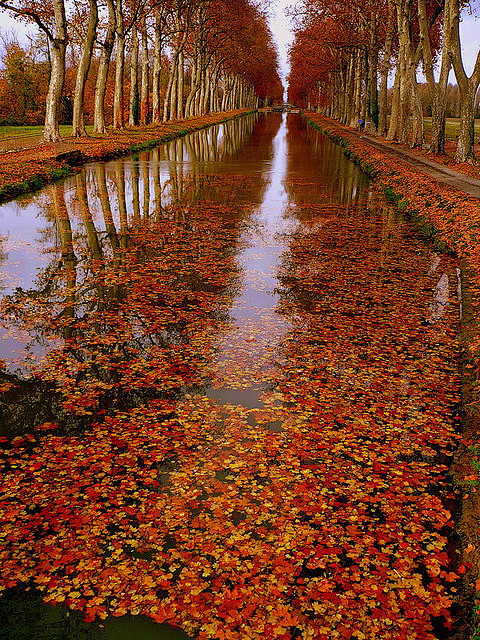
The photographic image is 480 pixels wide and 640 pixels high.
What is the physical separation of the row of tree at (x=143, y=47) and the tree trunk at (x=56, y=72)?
40 millimetres

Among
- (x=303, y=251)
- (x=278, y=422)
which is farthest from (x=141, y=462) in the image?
(x=303, y=251)

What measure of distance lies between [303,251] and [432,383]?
5.96 meters

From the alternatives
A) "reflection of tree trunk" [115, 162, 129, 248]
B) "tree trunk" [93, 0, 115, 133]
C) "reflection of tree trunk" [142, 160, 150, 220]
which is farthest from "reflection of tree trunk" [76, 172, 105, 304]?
"tree trunk" [93, 0, 115, 133]

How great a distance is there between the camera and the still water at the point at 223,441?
3.33 metres

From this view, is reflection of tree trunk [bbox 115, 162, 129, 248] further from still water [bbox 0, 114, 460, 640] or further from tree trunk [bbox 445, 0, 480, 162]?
tree trunk [bbox 445, 0, 480, 162]

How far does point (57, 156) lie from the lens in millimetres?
21359

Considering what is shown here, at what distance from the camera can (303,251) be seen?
38.5 feet

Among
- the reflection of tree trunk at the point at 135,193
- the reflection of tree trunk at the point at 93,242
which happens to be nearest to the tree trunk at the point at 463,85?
the reflection of tree trunk at the point at 135,193

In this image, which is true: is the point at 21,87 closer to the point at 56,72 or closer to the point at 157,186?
the point at 56,72

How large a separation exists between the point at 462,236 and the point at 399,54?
2239 cm

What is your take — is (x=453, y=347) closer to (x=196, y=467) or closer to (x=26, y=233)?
(x=196, y=467)

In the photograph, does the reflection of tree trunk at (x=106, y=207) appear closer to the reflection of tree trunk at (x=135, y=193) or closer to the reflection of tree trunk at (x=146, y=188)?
the reflection of tree trunk at (x=135, y=193)

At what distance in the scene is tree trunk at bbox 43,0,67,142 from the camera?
76.0 feet

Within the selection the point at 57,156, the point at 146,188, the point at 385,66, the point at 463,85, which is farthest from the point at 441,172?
the point at 385,66
